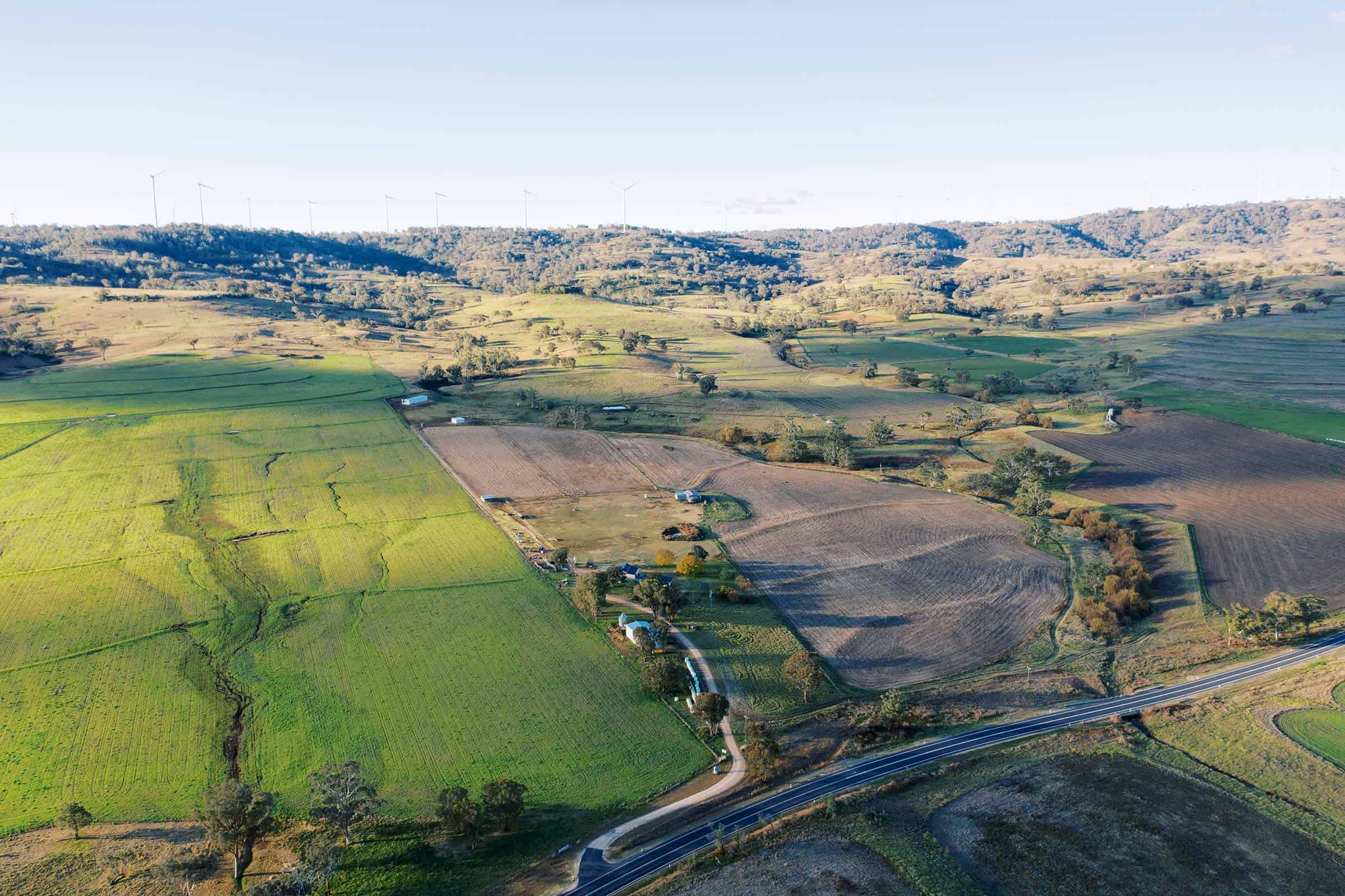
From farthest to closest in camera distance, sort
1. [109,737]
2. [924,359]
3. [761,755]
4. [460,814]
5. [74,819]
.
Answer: [924,359]
[109,737]
[761,755]
[460,814]
[74,819]

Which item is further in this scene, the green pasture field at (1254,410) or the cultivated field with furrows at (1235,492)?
the green pasture field at (1254,410)

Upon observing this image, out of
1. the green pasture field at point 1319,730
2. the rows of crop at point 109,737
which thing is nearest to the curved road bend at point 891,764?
the green pasture field at point 1319,730

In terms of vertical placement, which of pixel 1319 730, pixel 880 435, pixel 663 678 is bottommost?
pixel 1319 730

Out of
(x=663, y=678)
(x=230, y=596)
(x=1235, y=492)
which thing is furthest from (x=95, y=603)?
(x=1235, y=492)

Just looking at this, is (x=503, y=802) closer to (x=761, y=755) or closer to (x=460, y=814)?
(x=460, y=814)

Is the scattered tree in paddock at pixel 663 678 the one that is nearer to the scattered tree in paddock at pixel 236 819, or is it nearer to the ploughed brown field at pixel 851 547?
the ploughed brown field at pixel 851 547

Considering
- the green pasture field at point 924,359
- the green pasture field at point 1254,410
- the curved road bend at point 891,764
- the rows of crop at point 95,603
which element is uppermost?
the green pasture field at point 924,359
